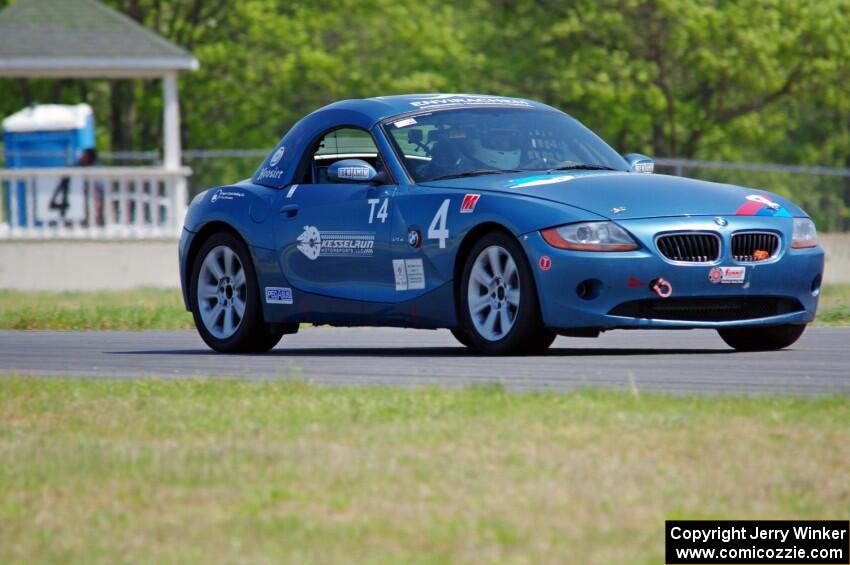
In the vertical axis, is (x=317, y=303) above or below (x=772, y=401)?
below

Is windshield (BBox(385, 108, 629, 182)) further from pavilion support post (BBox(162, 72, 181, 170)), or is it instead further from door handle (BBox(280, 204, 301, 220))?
pavilion support post (BBox(162, 72, 181, 170))

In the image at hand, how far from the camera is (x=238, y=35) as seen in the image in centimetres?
3975

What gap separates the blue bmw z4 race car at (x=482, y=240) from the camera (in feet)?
31.0

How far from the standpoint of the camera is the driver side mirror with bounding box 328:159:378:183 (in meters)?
10.6

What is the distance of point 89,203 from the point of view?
2588 centimetres

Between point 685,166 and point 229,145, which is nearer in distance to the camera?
point 685,166

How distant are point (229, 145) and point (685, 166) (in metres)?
15.7

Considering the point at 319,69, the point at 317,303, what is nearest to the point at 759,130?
the point at 319,69

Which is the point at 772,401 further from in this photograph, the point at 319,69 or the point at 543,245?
the point at 319,69

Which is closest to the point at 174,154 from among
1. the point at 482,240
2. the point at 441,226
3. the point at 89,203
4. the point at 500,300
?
the point at 89,203

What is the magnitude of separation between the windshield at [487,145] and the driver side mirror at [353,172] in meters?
0.23

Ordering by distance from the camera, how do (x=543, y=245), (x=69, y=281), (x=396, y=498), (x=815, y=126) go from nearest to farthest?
(x=396, y=498) → (x=543, y=245) → (x=69, y=281) → (x=815, y=126)

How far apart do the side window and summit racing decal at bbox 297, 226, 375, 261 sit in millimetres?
530

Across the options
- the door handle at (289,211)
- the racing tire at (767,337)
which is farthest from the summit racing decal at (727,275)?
the door handle at (289,211)
